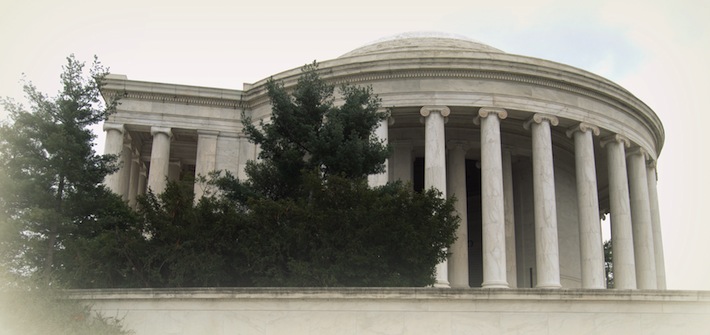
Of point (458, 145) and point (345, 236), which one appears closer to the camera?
point (345, 236)

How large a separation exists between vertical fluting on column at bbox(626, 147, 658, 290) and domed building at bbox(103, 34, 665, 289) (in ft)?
0.27

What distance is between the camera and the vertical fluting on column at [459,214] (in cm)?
4428

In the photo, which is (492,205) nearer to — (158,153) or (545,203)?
(545,203)

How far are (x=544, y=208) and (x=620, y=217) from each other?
262 inches

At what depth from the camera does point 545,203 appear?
135 feet

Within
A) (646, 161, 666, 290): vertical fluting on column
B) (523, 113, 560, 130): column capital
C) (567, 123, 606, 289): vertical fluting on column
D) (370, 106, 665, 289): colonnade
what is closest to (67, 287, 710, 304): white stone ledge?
(370, 106, 665, 289): colonnade

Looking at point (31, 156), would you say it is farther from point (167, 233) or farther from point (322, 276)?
point (322, 276)

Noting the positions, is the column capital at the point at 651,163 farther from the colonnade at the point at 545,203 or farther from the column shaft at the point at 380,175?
the column shaft at the point at 380,175

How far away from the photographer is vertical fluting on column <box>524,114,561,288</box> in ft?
132

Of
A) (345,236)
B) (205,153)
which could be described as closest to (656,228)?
(205,153)

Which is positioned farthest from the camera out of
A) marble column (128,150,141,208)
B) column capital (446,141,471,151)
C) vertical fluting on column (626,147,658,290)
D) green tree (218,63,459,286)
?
marble column (128,150,141,208)

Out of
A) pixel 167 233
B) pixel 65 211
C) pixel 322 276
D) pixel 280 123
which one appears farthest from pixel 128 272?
pixel 280 123

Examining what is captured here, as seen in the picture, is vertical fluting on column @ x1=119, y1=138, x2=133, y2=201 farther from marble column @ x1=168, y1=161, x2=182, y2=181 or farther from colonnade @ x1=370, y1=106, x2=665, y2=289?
colonnade @ x1=370, y1=106, x2=665, y2=289

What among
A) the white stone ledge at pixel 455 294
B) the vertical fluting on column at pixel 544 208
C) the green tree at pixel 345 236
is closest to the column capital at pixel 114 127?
the green tree at pixel 345 236
